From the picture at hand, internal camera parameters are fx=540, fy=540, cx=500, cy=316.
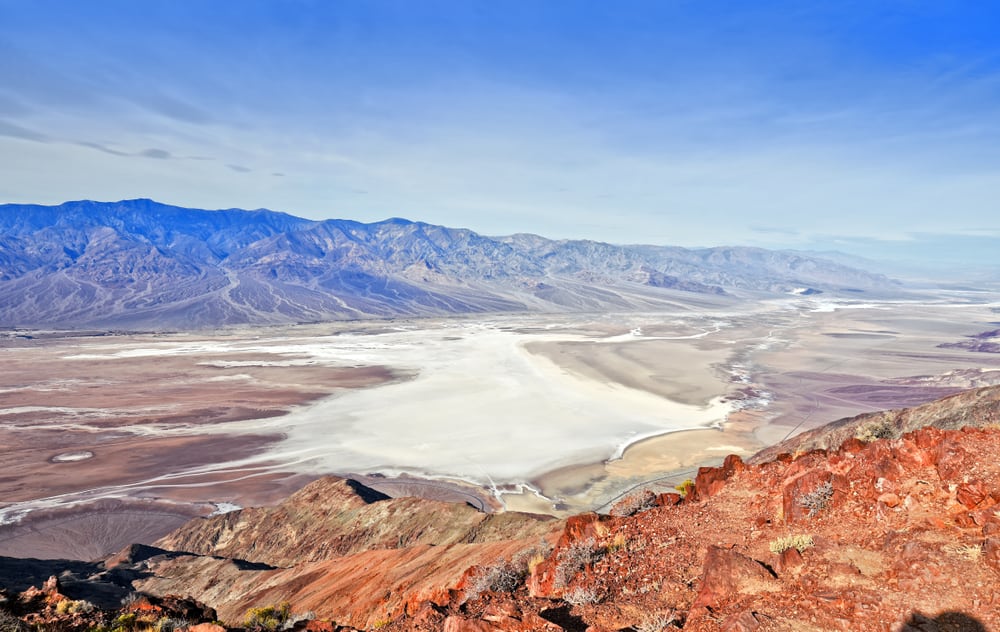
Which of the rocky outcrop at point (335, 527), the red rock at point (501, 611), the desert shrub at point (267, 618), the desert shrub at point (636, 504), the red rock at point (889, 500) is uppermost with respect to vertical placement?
the red rock at point (889, 500)

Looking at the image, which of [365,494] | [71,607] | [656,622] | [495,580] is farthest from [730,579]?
[365,494]

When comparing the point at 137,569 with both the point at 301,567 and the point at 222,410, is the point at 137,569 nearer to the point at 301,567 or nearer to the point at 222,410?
the point at 301,567

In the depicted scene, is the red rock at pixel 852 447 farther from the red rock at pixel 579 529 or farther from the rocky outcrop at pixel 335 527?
the rocky outcrop at pixel 335 527

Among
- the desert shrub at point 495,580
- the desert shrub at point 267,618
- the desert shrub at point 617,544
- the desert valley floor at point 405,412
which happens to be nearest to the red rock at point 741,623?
the desert shrub at point 617,544

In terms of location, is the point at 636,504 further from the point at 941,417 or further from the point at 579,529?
the point at 941,417

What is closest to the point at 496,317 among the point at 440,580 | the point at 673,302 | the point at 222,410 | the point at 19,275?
the point at 673,302

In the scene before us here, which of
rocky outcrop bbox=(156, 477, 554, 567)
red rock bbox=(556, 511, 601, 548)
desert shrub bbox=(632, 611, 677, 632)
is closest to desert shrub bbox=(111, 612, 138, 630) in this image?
red rock bbox=(556, 511, 601, 548)

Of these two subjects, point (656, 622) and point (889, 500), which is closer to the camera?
point (656, 622)
